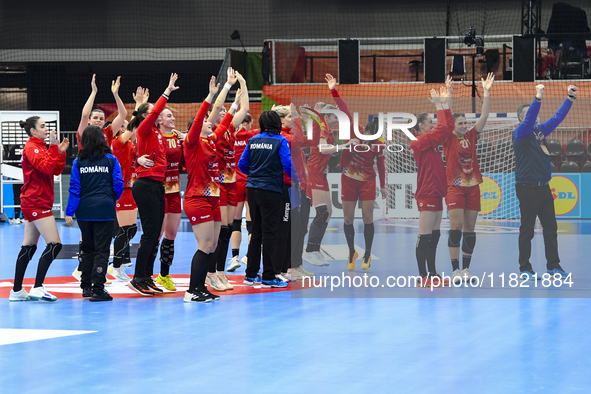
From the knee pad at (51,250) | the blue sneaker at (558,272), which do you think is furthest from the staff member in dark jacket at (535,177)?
the knee pad at (51,250)

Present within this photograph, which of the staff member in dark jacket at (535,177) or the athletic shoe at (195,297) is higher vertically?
the staff member in dark jacket at (535,177)

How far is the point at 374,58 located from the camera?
19.2m

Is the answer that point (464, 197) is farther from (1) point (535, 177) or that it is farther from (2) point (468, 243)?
(1) point (535, 177)

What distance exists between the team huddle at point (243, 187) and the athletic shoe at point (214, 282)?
12mm

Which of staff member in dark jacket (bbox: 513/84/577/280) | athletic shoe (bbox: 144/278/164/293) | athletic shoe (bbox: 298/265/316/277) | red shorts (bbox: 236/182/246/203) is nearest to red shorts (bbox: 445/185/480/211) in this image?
staff member in dark jacket (bbox: 513/84/577/280)

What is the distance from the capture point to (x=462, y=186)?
21.8ft

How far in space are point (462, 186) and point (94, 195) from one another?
145 inches

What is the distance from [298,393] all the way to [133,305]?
2890mm

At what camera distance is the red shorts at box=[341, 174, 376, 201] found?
7.27 metres

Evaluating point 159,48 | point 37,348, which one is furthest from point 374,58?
point 37,348

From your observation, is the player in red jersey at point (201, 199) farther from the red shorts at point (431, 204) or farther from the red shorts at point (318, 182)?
the red shorts at point (431, 204)

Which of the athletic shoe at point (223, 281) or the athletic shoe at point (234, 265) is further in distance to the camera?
the athletic shoe at point (234, 265)

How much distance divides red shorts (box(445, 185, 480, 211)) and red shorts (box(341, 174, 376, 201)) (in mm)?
987

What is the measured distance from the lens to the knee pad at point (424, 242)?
6520mm
